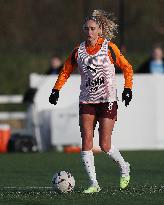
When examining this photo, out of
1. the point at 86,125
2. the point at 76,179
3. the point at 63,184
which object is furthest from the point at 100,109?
the point at 76,179

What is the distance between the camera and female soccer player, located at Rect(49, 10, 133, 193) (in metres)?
13.7

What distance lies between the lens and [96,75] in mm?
13781

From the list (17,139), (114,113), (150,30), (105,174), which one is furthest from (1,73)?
(114,113)

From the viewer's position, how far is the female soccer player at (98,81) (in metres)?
13.7

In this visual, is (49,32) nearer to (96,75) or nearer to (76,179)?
(76,179)

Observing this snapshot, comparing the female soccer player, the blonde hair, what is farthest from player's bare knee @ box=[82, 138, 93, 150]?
the blonde hair

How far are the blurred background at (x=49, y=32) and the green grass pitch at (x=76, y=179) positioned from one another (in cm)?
1492

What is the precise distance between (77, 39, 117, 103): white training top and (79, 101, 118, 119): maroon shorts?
0.05 meters

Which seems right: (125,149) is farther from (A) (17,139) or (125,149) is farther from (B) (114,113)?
(B) (114,113)

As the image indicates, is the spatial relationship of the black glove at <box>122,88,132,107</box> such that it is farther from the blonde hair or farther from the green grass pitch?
the green grass pitch

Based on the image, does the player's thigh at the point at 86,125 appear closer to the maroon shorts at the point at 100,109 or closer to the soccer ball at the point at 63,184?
the maroon shorts at the point at 100,109

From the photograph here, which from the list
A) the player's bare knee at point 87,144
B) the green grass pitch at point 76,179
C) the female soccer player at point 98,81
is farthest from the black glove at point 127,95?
the green grass pitch at point 76,179

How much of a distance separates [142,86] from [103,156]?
2303mm

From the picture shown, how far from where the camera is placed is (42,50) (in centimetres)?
4116
